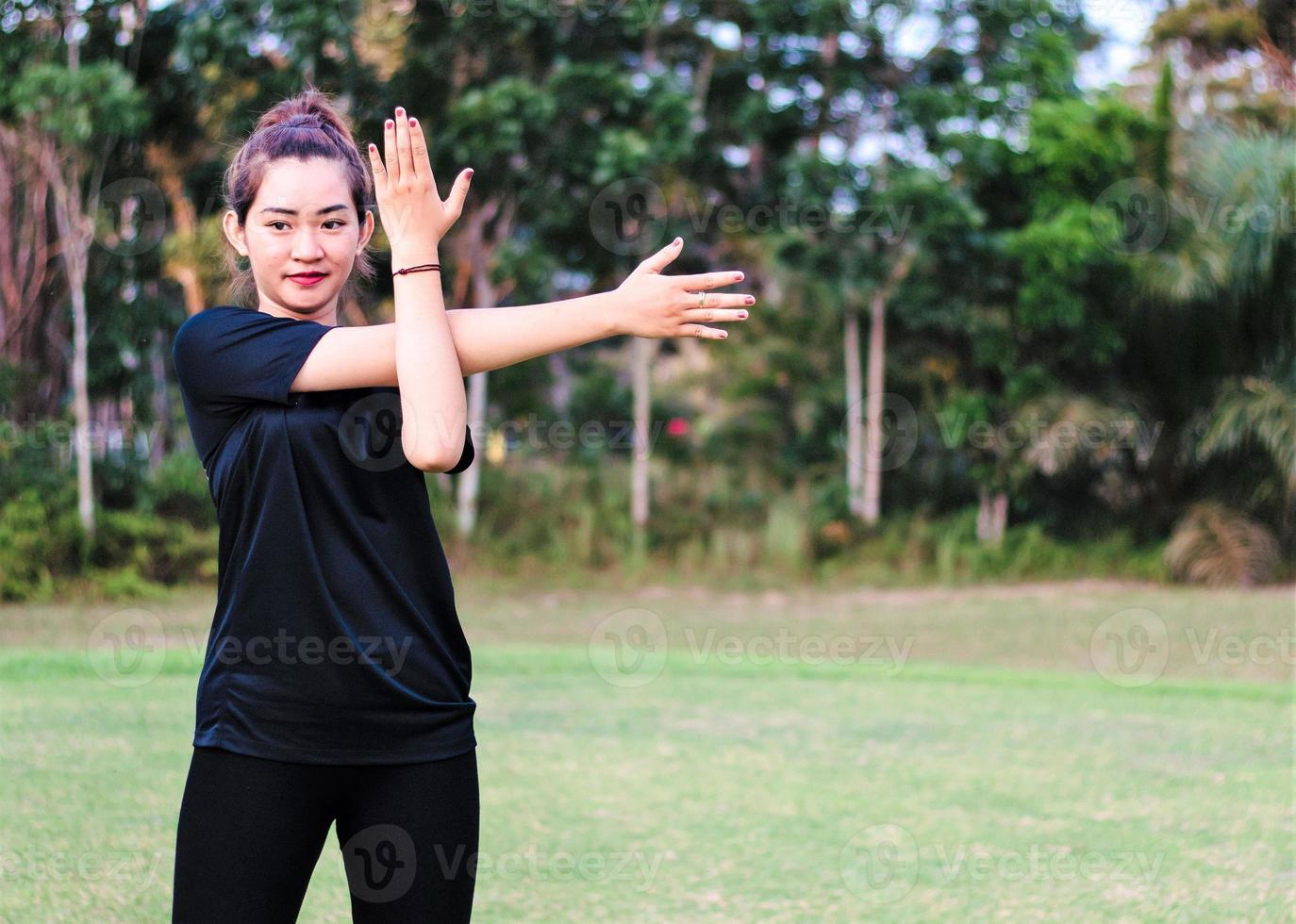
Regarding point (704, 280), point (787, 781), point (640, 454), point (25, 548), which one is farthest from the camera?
point (640, 454)

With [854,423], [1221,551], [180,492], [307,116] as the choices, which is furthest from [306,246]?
[854,423]

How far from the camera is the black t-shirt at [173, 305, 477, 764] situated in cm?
163

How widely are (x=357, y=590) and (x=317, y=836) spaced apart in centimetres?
31

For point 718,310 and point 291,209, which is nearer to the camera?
point 718,310

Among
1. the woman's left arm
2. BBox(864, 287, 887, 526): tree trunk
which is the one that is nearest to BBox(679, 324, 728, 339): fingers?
the woman's left arm

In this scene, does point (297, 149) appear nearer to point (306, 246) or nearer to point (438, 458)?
point (306, 246)

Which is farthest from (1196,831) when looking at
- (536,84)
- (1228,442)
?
(536,84)

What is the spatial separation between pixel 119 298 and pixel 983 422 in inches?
331

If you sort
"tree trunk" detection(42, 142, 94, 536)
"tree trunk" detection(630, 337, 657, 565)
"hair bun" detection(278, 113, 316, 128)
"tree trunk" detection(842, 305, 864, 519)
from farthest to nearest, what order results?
"tree trunk" detection(842, 305, 864, 519) < "tree trunk" detection(630, 337, 657, 565) < "tree trunk" detection(42, 142, 94, 536) < "hair bun" detection(278, 113, 316, 128)

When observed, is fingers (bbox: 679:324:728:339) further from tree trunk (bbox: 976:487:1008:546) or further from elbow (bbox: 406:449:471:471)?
tree trunk (bbox: 976:487:1008:546)

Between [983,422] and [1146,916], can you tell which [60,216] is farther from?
[1146,916]

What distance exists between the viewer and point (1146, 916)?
11.1ft

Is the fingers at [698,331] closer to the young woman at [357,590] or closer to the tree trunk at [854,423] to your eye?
the young woman at [357,590]

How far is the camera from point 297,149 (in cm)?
180
